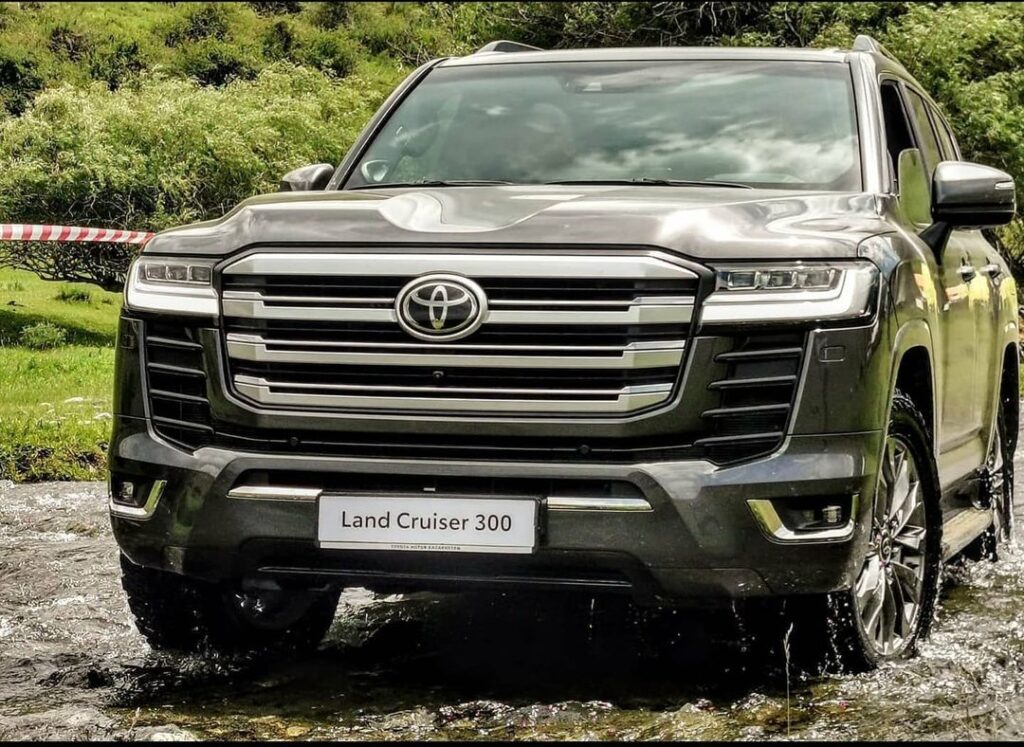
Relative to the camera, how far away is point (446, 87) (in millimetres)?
6367

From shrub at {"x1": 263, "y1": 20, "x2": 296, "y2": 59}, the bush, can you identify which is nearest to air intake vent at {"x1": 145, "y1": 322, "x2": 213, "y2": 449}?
the bush

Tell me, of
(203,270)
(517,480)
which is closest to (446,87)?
(203,270)

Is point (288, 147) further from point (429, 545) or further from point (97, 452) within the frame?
point (429, 545)

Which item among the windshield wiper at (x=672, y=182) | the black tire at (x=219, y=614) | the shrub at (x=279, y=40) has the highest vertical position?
the windshield wiper at (x=672, y=182)

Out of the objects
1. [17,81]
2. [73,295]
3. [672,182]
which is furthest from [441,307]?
[17,81]

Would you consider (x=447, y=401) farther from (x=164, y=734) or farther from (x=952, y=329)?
(x=952, y=329)

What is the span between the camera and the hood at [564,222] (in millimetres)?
4273

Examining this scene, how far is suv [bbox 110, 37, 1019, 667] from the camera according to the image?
4.22 metres

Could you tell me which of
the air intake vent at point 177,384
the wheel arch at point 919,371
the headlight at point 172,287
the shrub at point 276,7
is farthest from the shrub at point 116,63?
the wheel arch at point 919,371

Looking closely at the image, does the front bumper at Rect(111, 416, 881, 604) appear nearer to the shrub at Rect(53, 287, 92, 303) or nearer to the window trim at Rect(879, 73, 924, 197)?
the window trim at Rect(879, 73, 924, 197)

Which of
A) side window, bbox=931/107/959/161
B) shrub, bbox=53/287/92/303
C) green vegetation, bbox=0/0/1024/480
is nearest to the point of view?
side window, bbox=931/107/959/161

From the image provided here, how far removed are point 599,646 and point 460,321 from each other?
1.57m

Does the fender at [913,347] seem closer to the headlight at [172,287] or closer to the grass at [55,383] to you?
the headlight at [172,287]

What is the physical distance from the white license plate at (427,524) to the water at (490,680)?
1.56ft
